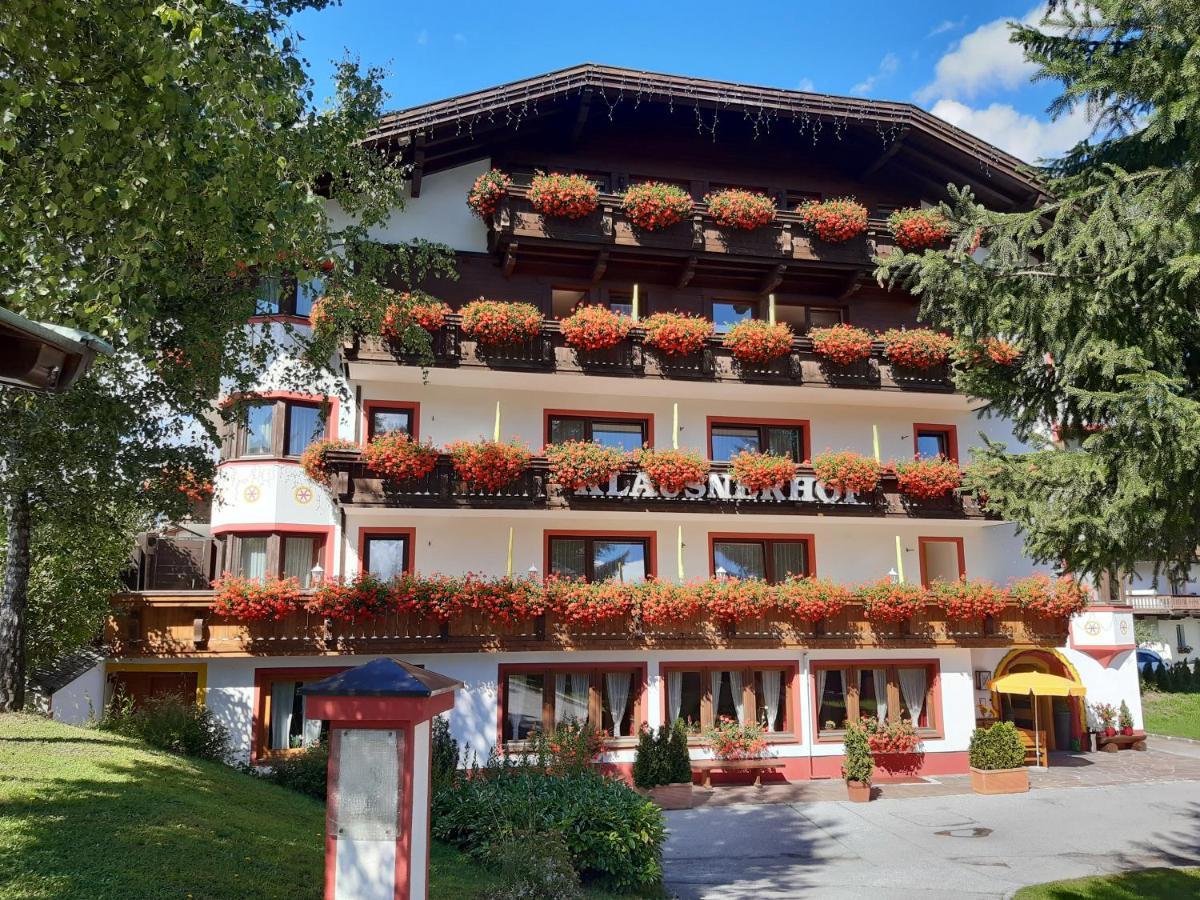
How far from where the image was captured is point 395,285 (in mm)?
20625

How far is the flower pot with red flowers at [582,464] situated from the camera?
18.8 meters

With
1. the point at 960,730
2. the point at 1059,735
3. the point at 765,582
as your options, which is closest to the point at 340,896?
the point at 765,582

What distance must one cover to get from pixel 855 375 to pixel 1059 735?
461 inches

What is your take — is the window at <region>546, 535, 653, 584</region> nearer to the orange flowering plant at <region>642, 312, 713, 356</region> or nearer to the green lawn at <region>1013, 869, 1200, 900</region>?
the orange flowering plant at <region>642, 312, 713, 356</region>

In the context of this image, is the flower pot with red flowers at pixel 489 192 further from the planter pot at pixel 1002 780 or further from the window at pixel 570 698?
the planter pot at pixel 1002 780

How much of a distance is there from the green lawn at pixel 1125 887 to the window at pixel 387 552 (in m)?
13.1

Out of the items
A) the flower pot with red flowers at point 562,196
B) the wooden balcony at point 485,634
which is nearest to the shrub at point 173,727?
the wooden balcony at point 485,634

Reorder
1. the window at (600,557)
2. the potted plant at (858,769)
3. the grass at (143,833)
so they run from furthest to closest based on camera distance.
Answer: the window at (600,557) < the potted plant at (858,769) < the grass at (143,833)

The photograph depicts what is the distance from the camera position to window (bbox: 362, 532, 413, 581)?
19.6 metres

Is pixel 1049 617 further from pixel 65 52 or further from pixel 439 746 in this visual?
pixel 65 52

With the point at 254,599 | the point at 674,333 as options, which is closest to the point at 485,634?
the point at 254,599

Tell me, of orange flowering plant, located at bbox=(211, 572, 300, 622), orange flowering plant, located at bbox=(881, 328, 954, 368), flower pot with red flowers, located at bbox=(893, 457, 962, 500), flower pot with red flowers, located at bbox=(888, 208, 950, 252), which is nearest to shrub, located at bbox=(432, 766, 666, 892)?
orange flowering plant, located at bbox=(211, 572, 300, 622)

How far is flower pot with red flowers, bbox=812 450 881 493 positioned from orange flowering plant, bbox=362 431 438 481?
870 cm

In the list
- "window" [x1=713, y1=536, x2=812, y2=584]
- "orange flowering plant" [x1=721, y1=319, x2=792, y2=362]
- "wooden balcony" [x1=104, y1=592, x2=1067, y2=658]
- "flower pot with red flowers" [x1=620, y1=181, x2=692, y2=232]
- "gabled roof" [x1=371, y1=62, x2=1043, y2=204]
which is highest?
"gabled roof" [x1=371, y1=62, x2=1043, y2=204]
